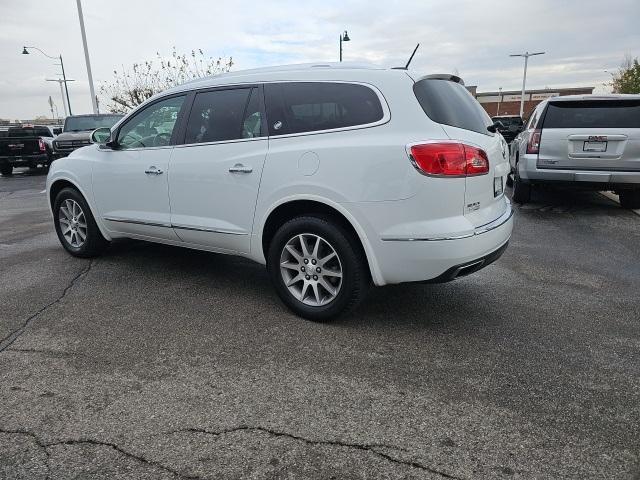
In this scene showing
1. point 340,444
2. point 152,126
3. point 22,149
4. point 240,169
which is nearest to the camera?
point 340,444

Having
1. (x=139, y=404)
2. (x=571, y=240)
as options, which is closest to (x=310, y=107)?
(x=139, y=404)

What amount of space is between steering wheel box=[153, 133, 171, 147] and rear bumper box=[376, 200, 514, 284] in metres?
2.26

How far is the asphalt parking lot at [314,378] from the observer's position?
2371 mm

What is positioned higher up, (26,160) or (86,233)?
(86,233)

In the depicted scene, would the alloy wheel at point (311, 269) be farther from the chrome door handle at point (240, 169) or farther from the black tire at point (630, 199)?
the black tire at point (630, 199)

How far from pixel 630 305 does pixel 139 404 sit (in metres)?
3.84

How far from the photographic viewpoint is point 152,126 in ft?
15.8

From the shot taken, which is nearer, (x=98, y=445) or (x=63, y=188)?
(x=98, y=445)

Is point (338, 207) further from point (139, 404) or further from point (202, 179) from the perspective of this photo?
point (139, 404)

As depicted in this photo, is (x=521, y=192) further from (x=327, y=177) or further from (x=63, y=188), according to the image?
(x=63, y=188)

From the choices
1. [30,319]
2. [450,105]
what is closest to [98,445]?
[30,319]

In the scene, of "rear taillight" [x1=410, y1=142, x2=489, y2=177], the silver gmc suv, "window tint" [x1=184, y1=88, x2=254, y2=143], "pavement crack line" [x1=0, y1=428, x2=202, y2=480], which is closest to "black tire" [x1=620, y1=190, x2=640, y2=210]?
the silver gmc suv

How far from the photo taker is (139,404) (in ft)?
9.26

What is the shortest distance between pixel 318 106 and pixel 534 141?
5312 millimetres
